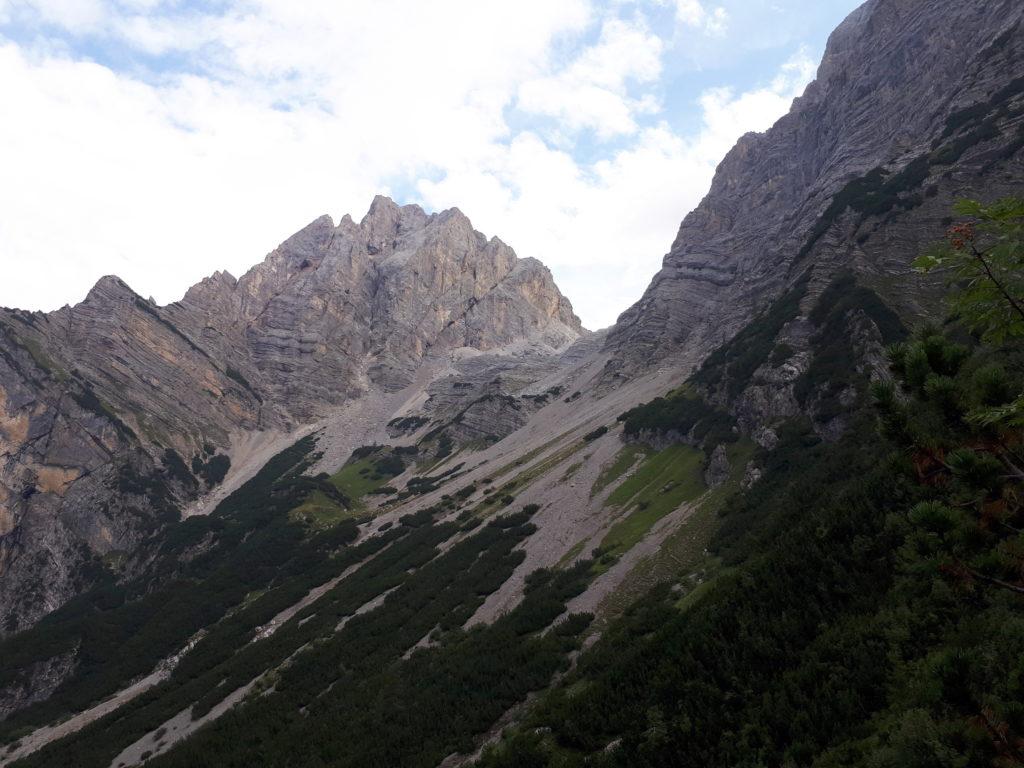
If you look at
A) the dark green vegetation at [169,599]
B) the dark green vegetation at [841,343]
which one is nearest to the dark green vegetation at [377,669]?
the dark green vegetation at [169,599]

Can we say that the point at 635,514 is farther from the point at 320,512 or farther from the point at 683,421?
the point at 320,512

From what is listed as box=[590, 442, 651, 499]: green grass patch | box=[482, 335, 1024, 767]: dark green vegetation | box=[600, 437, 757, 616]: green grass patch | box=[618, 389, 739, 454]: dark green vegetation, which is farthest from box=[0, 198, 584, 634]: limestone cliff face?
box=[482, 335, 1024, 767]: dark green vegetation

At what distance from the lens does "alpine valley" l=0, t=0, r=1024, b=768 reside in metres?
10.8

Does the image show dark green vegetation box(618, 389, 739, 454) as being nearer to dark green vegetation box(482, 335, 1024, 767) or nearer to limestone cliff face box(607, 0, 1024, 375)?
limestone cliff face box(607, 0, 1024, 375)

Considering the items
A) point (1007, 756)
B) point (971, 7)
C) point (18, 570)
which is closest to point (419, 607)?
point (1007, 756)

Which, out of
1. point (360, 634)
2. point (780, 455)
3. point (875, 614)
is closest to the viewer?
point (875, 614)

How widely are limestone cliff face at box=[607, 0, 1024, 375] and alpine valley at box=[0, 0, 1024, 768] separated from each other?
64cm

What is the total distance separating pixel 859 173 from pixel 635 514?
238ft

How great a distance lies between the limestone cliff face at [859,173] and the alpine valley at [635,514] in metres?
0.64

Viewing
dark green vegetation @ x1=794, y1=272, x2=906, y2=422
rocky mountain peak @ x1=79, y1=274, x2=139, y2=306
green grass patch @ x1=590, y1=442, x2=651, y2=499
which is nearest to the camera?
dark green vegetation @ x1=794, y1=272, x2=906, y2=422

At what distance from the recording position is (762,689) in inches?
603

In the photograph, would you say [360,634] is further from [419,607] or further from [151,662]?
[151,662]

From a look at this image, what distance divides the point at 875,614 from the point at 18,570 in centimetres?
13414

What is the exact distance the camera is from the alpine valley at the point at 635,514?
10.8 m
